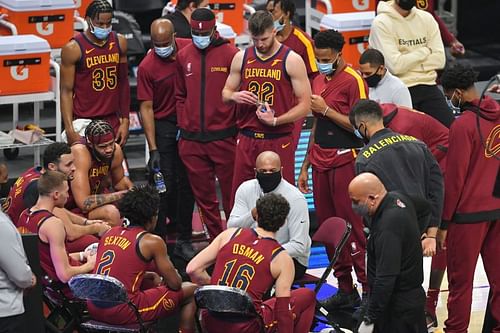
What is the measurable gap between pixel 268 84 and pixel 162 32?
1.01m

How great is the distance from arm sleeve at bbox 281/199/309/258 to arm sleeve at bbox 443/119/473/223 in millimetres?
936

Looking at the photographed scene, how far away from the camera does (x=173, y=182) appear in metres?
10.4

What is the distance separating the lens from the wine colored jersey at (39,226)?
819 centimetres

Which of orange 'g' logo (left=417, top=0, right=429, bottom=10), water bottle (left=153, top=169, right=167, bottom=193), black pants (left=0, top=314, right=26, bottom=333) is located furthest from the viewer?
orange 'g' logo (left=417, top=0, right=429, bottom=10)

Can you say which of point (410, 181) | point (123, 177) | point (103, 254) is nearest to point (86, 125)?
point (123, 177)

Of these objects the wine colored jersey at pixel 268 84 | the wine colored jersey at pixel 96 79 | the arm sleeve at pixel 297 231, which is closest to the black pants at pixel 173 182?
the wine colored jersey at pixel 96 79

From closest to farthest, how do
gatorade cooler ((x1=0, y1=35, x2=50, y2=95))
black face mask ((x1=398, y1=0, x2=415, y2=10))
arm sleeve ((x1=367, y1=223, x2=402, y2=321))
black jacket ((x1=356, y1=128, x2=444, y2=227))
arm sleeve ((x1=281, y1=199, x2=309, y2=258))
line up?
arm sleeve ((x1=367, y1=223, x2=402, y2=321)) < black jacket ((x1=356, y1=128, x2=444, y2=227)) < arm sleeve ((x1=281, y1=199, x2=309, y2=258)) < black face mask ((x1=398, y1=0, x2=415, y2=10)) < gatorade cooler ((x1=0, y1=35, x2=50, y2=95))

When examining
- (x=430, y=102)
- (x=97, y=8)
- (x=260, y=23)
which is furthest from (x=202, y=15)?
(x=430, y=102)

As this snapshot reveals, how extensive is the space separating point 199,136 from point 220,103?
0.99 ft

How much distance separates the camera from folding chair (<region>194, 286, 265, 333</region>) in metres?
7.50

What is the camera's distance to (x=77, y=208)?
30.6 ft

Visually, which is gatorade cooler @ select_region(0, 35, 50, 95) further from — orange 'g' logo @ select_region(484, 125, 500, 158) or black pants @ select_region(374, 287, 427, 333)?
black pants @ select_region(374, 287, 427, 333)

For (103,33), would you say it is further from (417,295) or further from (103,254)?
(417,295)

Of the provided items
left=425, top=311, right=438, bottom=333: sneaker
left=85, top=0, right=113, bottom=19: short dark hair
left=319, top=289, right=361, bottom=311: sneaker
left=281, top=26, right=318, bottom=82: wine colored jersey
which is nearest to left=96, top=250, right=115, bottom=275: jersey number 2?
left=319, top=289, right=361, bottom=311: sneaker
